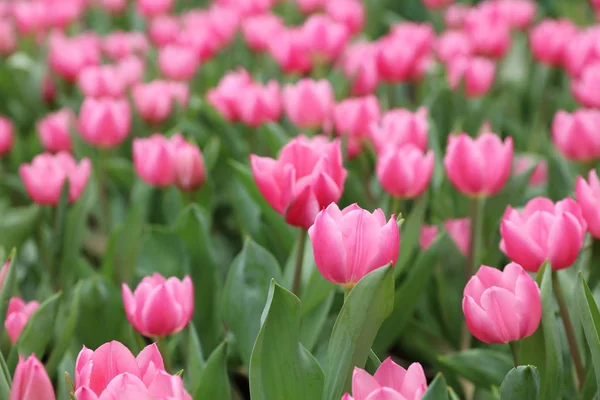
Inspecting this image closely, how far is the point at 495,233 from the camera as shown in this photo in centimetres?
105

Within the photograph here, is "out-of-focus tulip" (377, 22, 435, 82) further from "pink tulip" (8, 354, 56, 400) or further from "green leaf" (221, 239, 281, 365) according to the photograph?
"pink tulip" (8, 354, 56, 400)

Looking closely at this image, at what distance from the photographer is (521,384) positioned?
0.66m

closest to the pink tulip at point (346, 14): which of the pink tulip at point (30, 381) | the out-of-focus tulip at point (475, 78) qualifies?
the out-of-focus tulip at point (475, 78)

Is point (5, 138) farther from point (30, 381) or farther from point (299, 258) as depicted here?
point (30, 381)

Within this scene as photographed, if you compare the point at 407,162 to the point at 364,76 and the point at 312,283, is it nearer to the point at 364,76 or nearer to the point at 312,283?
the point at 312,283

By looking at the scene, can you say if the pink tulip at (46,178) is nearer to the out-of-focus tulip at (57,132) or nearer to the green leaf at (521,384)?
the out-of-focus tulip at (57,132)

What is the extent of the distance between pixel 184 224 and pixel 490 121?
71 cm

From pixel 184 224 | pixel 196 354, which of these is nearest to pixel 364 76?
pixel 184 224

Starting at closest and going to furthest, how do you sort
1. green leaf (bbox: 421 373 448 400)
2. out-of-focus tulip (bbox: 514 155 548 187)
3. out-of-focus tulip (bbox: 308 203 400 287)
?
green leaf (bbox: 421 373 448 400) → out-of-focus tulip (bbox: 308 203 400 287) → out-of-focus tulip (bbox: 514 155 548 187)

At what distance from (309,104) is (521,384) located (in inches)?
31.7

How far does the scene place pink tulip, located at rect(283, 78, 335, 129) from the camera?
1366 millimetres

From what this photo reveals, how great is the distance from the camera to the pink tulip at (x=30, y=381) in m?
0.62

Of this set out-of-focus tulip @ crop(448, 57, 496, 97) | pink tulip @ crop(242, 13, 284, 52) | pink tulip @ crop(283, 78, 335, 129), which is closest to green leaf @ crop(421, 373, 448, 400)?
pink tulip @ crop(283, 78, 335, 129)

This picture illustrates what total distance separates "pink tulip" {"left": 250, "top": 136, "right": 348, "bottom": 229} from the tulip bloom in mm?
195
